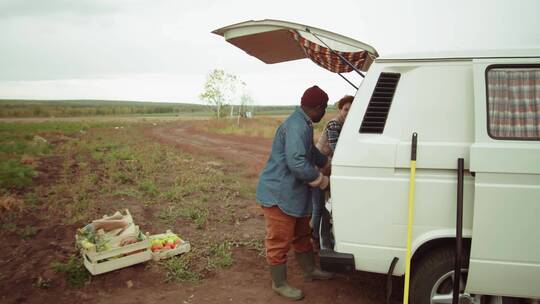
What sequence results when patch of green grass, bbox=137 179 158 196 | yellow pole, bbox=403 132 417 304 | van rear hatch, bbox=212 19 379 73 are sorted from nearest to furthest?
yellow pole, bbox=403 132 417 304, van rear hatch, bbox=212 19 379 73, patch of green grass, bbox=137 179 158 196

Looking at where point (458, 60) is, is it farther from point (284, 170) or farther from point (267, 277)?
point (267, 277)

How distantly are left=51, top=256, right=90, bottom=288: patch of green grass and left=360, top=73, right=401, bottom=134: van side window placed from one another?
3.78 metres

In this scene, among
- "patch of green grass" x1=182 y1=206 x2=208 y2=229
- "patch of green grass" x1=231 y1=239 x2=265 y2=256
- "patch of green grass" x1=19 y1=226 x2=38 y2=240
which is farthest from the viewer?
"patch of green grass" x1=182 y1=206 x2=208 y2=229

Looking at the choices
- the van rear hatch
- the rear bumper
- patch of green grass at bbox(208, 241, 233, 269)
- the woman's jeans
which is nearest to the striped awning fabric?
the van rear hatch

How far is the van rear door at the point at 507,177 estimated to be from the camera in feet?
9.30

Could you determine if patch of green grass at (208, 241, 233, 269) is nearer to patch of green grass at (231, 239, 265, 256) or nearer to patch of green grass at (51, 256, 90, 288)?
patch of green grass at (231, 239, 265, 256)

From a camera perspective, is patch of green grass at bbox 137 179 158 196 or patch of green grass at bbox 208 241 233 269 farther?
patch of green grass at bbox 137 179 158 196

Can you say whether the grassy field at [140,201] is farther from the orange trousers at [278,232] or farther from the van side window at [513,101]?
the van side window at [513,101]

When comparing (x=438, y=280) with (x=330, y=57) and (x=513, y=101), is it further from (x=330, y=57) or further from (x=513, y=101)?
(x=330, y=57)

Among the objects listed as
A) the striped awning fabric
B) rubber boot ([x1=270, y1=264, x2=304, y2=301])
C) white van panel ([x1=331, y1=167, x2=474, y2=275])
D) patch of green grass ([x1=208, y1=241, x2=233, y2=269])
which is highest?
the striped awning fabric

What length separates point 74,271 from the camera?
477cm

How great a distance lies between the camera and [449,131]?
9.90 feet

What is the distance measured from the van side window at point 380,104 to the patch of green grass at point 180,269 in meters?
2.87

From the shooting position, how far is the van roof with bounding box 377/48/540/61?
2.90 meters
